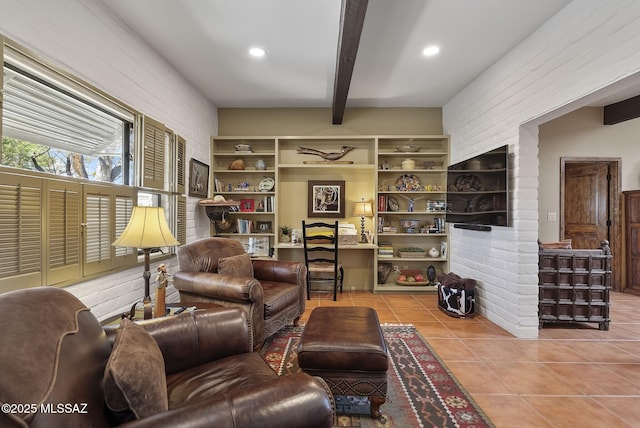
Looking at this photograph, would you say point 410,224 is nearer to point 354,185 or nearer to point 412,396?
point 354,185

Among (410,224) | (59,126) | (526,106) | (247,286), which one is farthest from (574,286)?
(59,126)

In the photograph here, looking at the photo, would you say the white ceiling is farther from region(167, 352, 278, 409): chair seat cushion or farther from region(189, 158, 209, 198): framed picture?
region(167, 352, 278, 409): chair seat cushion

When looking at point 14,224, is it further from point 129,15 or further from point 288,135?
point 288,135

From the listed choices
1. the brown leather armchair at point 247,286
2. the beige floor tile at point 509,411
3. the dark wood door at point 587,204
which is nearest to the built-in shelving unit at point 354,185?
the brown leather armchair at point 247,286

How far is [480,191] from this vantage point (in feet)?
11.0

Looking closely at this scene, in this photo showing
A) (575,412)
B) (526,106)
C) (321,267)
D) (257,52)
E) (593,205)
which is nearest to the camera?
(575,412)

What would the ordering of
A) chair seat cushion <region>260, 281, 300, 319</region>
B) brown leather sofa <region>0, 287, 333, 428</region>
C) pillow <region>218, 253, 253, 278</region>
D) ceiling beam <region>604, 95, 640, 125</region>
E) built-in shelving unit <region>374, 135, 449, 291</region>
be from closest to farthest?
brown leather sofa <region>0, 287, 333, 428</region>
chair seat cushion <region>260, 281, 300, 319</region>
pillow <region>218, 253, 253, 278</region>
ceiling beam <region>604, 95, 640, 125</region>
built-in shelving unit <region>374, 135, 449, 291</region>

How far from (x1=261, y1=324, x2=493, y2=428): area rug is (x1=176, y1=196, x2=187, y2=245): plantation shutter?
1.61 metres

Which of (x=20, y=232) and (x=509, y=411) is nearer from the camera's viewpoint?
(x=20, y=232)

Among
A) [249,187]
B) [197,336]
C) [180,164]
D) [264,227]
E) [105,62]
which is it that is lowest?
[197,336]

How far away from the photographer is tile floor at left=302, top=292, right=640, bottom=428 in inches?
69.7

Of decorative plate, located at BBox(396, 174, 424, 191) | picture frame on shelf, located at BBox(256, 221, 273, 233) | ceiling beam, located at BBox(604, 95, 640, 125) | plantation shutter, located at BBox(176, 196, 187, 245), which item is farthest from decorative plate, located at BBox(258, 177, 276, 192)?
ceiling beam, located at BBox(604, 95, 640, 125)

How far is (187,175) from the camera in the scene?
11.9ft

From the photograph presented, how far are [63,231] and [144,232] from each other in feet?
1.87
